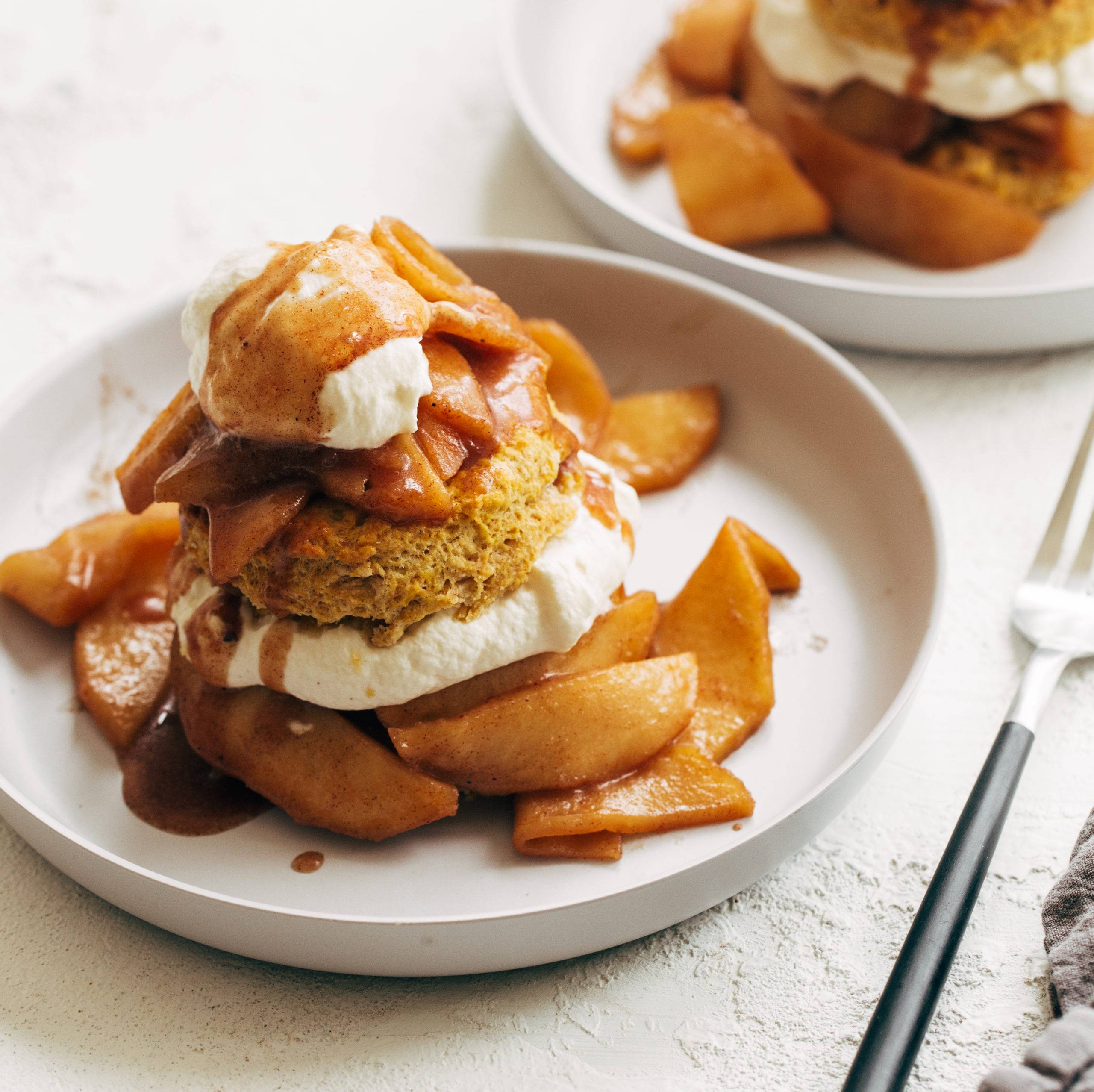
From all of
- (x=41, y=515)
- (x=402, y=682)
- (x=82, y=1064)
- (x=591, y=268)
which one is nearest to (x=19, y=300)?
(x=41, y=515)

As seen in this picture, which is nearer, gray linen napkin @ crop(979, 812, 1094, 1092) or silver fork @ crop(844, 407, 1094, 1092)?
gray linen napkin @ crop(979, 812, 1094, 1092)

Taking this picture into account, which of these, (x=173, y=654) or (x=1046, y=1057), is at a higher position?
(x=1046, y=1057)

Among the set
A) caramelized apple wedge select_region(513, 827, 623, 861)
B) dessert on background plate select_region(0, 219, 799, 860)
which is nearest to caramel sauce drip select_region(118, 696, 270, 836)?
dessert on background plate select_region(0, 219, 799, 860)

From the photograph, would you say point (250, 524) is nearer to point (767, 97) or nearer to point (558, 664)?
point (558, 664)

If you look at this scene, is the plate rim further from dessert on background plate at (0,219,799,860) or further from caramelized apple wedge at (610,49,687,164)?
dessert on background plate at (0,219,799,860)

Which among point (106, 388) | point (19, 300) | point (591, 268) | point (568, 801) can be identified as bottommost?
point (19, 300)

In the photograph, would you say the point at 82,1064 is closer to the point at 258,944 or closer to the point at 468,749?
the point at 258,944
